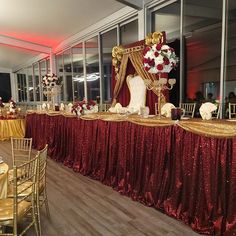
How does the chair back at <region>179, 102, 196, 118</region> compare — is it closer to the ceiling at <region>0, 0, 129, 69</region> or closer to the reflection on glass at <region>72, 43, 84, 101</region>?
the ceiling at <region>0, 0, 129, 69</region>

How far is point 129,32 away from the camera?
17.9 feet

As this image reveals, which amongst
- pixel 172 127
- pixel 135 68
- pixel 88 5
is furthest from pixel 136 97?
pixel 88 5

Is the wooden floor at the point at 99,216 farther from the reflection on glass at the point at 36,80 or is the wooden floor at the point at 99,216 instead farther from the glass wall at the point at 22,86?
the glass wall at the point at 22,86

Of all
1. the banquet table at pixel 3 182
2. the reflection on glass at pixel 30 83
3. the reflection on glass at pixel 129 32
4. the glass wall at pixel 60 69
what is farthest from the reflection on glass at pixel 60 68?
the banquet table at pixel 3 182

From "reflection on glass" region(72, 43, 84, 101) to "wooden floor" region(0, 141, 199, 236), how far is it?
4.50 meters

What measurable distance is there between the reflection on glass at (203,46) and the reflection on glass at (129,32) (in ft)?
4.75

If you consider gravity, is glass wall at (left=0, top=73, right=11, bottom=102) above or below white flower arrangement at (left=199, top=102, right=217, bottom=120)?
above

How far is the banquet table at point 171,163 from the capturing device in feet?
7.15

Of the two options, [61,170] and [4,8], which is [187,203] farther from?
[4,8]

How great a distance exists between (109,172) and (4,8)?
14.7ft

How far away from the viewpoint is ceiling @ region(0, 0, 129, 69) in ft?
16.6

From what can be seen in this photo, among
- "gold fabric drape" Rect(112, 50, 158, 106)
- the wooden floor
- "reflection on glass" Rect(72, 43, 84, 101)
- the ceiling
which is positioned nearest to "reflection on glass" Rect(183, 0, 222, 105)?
"gold fabric drape" Rect(112, 50, 158, 106)

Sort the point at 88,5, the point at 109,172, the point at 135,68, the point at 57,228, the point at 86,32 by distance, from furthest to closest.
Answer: the point at 86,32 < the point at 88,5 < the point at 135,68 < the point at 109,172 < the point at 57,228

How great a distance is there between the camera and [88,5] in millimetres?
5098
